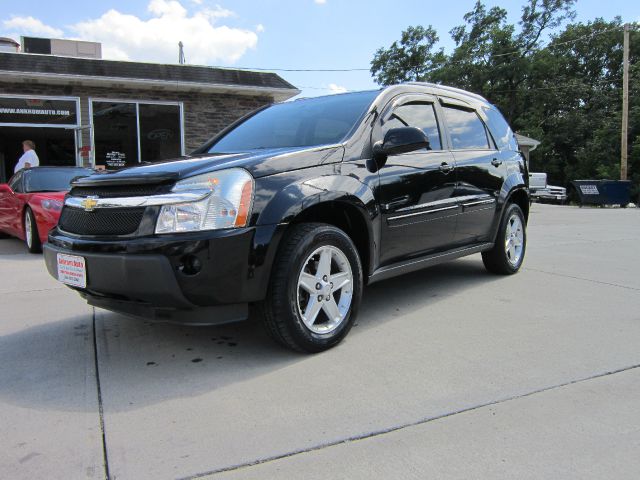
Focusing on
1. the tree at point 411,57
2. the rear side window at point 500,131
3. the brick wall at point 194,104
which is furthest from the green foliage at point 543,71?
the rear side window at point 500,131

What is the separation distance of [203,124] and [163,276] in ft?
41.6

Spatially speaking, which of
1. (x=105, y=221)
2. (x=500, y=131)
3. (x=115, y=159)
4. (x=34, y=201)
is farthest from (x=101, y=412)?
→ (x=115, y=159)

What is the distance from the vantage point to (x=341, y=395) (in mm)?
2760

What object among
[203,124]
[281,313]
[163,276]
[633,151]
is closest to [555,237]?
[281,313]

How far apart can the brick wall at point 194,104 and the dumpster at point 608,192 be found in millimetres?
13936

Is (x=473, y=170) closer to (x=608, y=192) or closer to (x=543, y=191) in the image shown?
(x=608, y=192)

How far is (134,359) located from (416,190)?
233 cm

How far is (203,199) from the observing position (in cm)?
288

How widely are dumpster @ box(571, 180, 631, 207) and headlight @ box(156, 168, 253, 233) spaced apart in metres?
21.5

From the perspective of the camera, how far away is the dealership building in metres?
12.9

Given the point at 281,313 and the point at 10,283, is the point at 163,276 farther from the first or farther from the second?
the point at 10,283

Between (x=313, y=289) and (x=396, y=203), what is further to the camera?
(x=396, y=203)

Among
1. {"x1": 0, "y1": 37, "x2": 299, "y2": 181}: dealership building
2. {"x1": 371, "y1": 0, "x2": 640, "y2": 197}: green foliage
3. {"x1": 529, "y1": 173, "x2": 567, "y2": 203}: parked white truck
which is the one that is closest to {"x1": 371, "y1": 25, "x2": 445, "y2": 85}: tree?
{"x1": 371, "y1": 0, "x2": 640, "y2": 197}: green foliage

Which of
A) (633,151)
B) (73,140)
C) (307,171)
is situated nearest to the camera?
(307,171)
